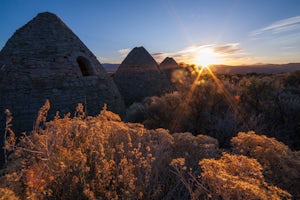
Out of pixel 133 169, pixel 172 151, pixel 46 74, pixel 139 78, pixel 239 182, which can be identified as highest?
pixel 46 74

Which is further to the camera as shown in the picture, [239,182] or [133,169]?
[133,169]

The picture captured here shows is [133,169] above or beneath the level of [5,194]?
beneath

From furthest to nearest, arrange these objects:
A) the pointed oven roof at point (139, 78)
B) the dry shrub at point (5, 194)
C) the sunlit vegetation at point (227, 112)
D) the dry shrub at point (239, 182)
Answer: the pointed oven roof at point (139, 78) < the sunlit vegetation at point (227, 112) < the dry shrub at point (239, 182) < the dry shrub at point (5, 194)

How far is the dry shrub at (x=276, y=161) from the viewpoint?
7.26 feet

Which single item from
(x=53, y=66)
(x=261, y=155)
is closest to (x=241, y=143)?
(x=261, y=155)

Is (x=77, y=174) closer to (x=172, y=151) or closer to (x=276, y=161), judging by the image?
(x=172, y=151)

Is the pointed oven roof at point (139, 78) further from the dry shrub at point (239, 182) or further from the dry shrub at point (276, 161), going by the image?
the dry shrub at point (239, 182)

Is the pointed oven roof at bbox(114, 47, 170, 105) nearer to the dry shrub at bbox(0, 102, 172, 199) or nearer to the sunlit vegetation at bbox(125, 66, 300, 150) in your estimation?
the sunlit vegetation at bbox(125, 66, 300, 150)

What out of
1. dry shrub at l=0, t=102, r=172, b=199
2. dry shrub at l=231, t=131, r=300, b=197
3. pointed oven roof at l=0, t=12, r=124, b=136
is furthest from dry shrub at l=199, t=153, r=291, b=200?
pointed oven roof at l=0, t=12, r=124, b=136

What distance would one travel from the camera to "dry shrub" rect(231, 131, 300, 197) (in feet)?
7.26

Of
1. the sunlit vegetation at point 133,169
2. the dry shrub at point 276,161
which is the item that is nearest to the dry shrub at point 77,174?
the sunlit vegetation at point 133,169

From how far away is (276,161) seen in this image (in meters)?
2.29

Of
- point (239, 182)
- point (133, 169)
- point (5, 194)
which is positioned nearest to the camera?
point (5, 194)

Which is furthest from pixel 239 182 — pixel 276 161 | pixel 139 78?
pixel 139 78
